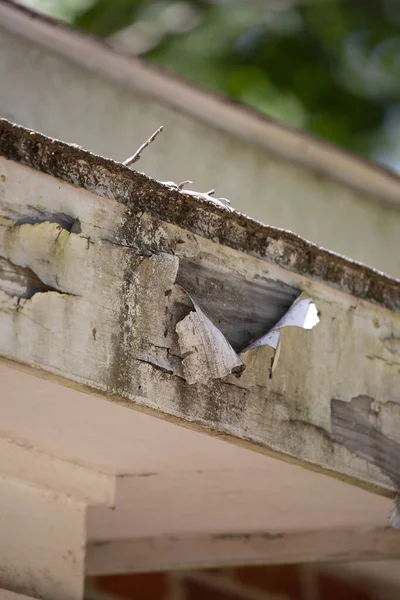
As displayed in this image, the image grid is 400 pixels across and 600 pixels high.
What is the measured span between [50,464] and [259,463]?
0.49 m

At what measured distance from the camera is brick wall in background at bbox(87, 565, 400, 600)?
11.9ft

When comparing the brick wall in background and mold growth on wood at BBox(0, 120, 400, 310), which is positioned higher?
mold growth on wood at BBox(0, 120, 400, 310)

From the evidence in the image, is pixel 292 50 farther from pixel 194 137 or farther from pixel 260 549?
pixel 260 549

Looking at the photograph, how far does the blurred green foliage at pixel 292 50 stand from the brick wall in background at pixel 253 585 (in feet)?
13.3

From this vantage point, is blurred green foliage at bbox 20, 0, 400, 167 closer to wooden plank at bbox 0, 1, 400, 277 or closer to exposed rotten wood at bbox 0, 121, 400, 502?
wooden plank at bbox 0, 1, 400, 277

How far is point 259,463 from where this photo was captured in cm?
258

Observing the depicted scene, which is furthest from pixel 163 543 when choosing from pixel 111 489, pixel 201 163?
pixel 201 163

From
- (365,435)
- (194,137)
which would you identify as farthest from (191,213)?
(194,137)

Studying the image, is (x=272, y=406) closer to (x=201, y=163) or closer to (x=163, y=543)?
(x=163, y=543)

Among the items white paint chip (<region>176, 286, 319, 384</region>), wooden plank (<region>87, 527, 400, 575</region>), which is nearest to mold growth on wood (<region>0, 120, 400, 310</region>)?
white paint chip (<region>176, 286, 319, 384</region>)

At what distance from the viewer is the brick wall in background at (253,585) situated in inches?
143

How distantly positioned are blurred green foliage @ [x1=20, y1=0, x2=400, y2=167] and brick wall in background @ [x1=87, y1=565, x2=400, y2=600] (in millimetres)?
4062

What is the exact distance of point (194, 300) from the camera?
2.42 m

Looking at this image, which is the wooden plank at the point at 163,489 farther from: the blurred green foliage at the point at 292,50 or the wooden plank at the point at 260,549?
the blurred green foliage at the point at 292,50
